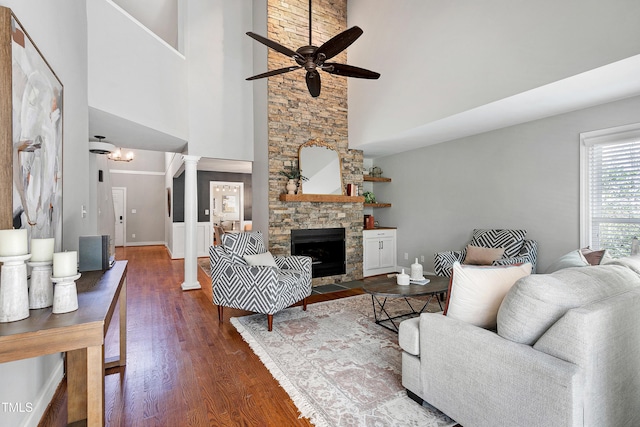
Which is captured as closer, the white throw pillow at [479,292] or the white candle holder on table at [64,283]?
the white candle holder on table at [64,283]

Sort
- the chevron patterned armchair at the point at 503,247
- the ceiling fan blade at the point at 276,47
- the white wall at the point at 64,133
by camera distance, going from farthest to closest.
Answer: the chevron patterned armchair at the point at 503,247
the ceiling fan blade at the point at 276,47
the white wall at the point at 64,133

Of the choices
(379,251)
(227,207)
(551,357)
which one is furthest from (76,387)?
(227,207)

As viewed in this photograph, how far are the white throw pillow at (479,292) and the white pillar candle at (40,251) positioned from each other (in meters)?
2.00

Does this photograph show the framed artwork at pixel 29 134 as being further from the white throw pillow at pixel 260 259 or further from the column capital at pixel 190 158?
the column capital at pixel 190 158

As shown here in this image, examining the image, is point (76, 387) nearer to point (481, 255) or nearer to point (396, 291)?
point (396, 291)

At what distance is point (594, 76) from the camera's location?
272 cm

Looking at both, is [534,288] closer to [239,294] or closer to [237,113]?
[239,294]

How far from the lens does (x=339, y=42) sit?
8.77 feet

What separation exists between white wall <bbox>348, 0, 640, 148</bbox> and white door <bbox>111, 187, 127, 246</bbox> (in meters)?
8.59

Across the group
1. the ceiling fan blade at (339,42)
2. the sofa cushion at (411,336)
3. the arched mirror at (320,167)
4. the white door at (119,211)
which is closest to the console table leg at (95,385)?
the sofa cushion at (411,336)

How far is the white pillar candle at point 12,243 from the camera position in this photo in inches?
45.3

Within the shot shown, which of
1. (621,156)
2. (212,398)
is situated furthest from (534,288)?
(621,156)

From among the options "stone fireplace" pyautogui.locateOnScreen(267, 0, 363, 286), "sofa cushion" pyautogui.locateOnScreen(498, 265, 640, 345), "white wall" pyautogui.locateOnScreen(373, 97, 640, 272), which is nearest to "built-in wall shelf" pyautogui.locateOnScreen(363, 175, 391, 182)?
"white wall" pyautogui.locateOnScreen(373, 97, 640, 272)

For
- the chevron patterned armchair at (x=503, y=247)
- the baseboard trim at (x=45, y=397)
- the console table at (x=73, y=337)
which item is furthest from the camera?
the chevron patterned armchair at (x=503, y=247)
